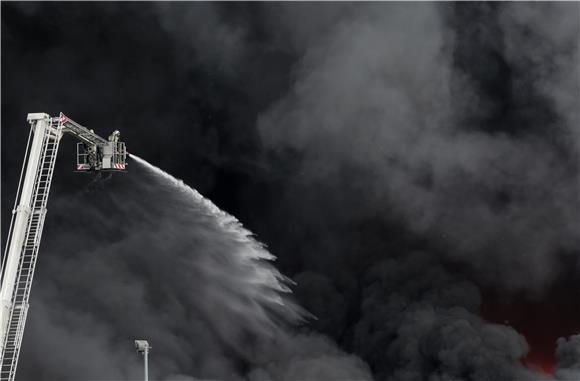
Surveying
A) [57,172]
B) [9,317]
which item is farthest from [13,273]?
[57,172]

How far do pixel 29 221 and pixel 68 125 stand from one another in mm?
4448

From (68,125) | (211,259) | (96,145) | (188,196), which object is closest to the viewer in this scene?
(68,125)

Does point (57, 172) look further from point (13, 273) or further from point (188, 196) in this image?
point (13, 273)

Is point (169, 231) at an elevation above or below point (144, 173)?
below

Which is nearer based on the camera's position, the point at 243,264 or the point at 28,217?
the point at 28,217

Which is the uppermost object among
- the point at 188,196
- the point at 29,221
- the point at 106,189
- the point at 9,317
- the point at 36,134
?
the point at 106,189

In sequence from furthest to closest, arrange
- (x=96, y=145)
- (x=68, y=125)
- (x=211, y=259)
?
(x=211, y=259), (x=96, y=145), (x=68, y=125)

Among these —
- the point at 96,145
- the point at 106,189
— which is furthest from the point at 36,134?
the point at 106,189

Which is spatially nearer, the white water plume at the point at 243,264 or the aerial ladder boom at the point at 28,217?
the aerial ladder boom at the point at 28,217

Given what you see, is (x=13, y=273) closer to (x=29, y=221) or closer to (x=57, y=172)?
(x=29, y=221)

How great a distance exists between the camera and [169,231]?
177ft

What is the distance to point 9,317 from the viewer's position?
30734 mm

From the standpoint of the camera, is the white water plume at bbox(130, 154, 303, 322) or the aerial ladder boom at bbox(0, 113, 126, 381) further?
the white water plume at bbox(130, 154, 303, 322)

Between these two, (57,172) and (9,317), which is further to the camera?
(57,172)
